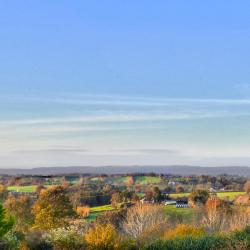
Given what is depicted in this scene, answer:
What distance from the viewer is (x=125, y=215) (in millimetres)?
57656

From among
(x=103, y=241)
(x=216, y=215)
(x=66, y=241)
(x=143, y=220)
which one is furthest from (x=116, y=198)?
(x=103, y=241)

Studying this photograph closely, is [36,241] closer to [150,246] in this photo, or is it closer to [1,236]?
[1,236]

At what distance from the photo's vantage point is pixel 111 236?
27.9 m

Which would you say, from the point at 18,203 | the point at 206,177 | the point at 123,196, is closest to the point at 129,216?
the point at 18,203

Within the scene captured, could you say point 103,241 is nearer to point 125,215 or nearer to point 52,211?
point 52,211

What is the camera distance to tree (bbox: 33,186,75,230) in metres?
45.4

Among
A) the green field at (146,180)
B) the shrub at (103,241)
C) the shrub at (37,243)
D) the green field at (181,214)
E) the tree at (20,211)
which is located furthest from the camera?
the green field at (146,180)

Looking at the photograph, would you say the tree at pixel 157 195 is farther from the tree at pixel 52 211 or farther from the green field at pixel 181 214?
the tree at pixel 52 211

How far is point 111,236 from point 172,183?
73.8 m

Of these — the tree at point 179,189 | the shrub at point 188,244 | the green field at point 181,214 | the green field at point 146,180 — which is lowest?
the green field at point 181,214

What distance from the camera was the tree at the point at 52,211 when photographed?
149 ft

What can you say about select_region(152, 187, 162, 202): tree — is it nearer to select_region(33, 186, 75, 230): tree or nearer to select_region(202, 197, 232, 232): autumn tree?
select_region(202, 197, 232, 232): autumn tree

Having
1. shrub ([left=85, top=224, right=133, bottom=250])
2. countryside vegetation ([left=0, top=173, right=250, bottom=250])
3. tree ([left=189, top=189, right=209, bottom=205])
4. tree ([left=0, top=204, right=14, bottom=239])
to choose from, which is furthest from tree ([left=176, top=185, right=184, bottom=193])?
tree ([left=0, top=204, right=14, bottom=239])

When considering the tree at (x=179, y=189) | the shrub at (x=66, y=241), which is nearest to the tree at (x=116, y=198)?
the tree at (x=179, y=189)
